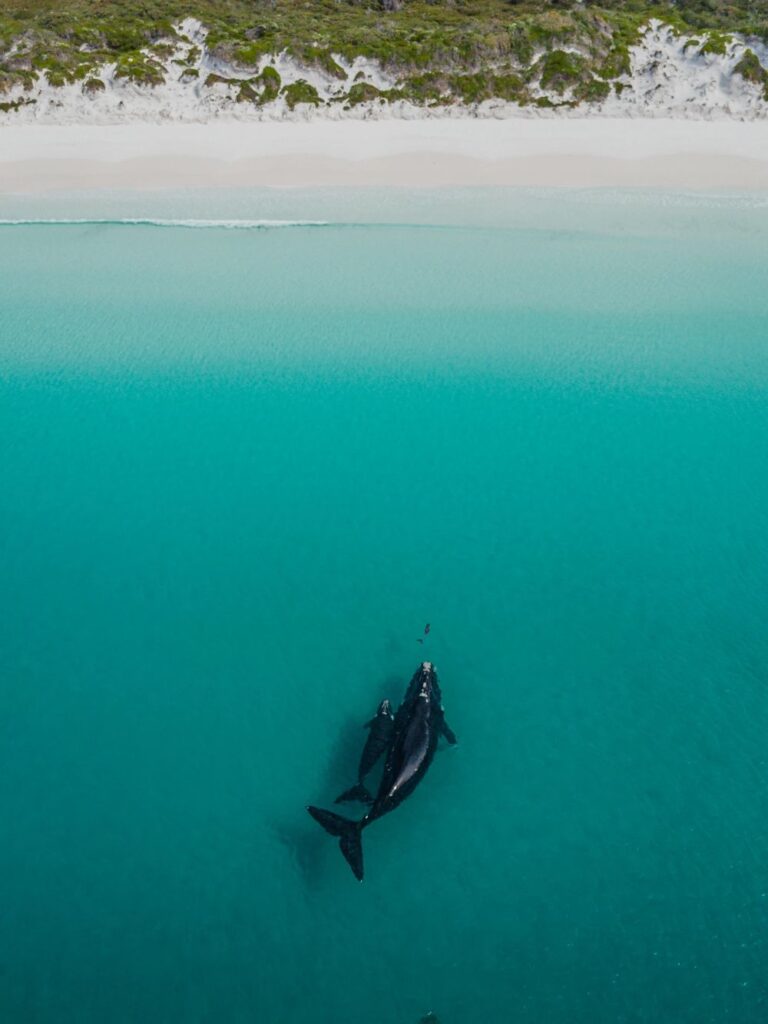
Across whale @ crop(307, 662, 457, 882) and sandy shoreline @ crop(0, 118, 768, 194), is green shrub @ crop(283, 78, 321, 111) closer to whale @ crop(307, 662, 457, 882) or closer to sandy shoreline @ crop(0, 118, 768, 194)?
sandy shoreline @ crop(0, 118, 768, 194)

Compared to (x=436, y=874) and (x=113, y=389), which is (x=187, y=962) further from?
(x=113, y=389)

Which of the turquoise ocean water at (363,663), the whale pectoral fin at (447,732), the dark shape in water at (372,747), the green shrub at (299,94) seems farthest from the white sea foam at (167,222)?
the whale pectoral fin at (447,732)

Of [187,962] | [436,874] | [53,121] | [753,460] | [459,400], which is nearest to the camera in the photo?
[187,962]

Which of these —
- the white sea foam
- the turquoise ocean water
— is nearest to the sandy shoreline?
the white sea foam

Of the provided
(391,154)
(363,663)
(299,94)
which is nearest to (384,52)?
(299,94)

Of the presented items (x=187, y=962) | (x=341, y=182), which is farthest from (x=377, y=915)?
(x=341, y=182)

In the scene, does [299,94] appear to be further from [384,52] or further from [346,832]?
[346,832]
